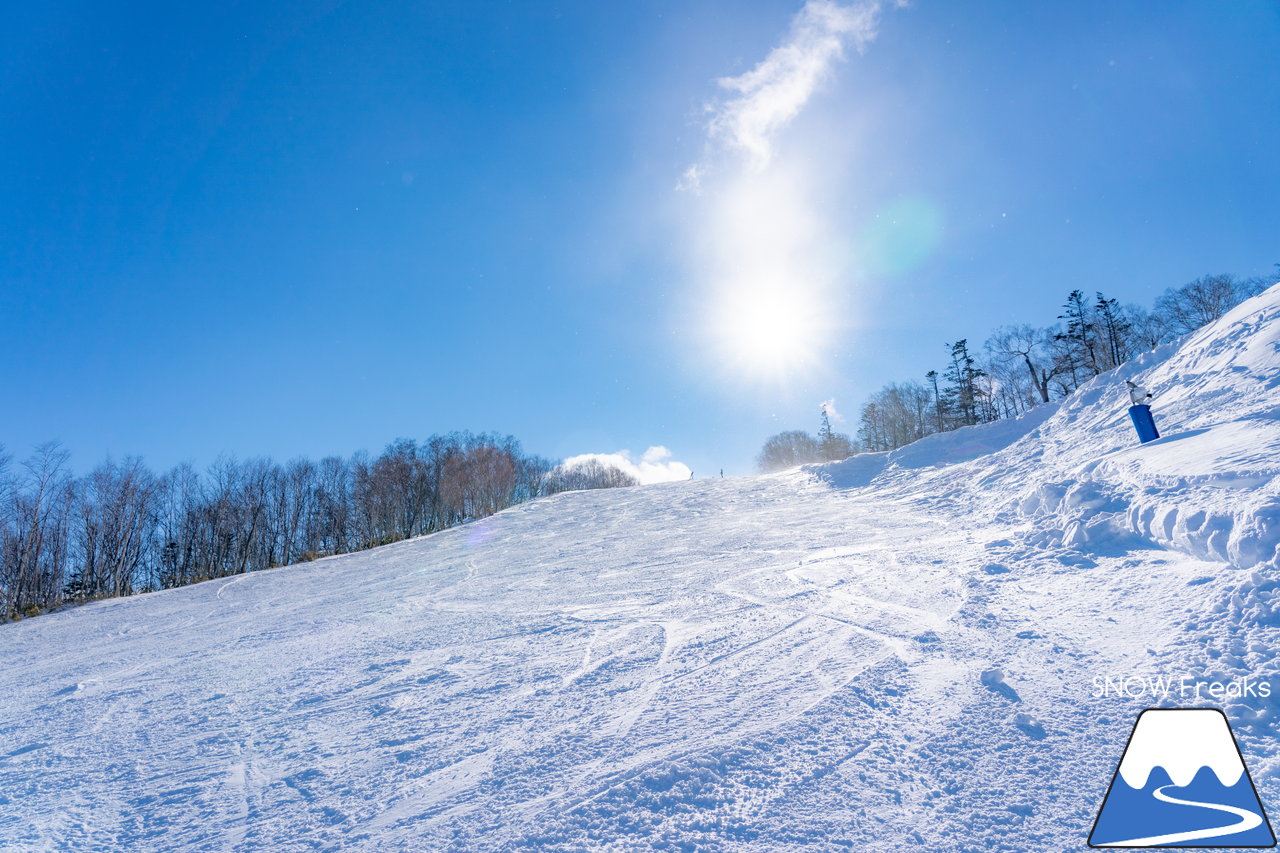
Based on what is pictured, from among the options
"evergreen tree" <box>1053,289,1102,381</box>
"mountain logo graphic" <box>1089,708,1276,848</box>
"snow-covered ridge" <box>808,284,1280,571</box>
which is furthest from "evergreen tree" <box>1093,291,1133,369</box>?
"mountain logo graphic" <box>1089,708,1276,848</box>

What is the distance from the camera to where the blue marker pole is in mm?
7750

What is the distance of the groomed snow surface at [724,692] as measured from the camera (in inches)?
90.2

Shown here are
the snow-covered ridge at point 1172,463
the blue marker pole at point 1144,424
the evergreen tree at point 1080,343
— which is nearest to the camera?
the snow-covered ridge at point 1172,463

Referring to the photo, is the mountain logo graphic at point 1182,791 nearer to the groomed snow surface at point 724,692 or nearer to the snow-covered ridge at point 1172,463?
the groomed snow surface at point 724,692

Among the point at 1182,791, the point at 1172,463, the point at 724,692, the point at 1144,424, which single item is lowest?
the point at 1182,791

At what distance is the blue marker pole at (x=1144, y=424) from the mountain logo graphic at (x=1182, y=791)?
759cm

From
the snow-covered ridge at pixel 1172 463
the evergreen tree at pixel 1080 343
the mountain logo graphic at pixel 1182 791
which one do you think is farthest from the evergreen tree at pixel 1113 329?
the mountain logo graphic at pixel 1182 791

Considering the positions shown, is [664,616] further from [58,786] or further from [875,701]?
[58,786]

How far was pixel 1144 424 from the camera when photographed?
7820 mm

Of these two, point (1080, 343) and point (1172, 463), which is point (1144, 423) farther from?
point (1080, 343)

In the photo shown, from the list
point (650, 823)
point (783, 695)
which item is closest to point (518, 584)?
point (783, 695)

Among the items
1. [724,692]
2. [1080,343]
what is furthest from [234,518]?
[1080,343]

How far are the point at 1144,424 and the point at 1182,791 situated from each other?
8327 millimetres

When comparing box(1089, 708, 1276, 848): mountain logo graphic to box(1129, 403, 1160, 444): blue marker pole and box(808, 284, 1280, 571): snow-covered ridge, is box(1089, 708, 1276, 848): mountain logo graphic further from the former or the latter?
box(1129, 403, 1160, 444): blue marker pole
